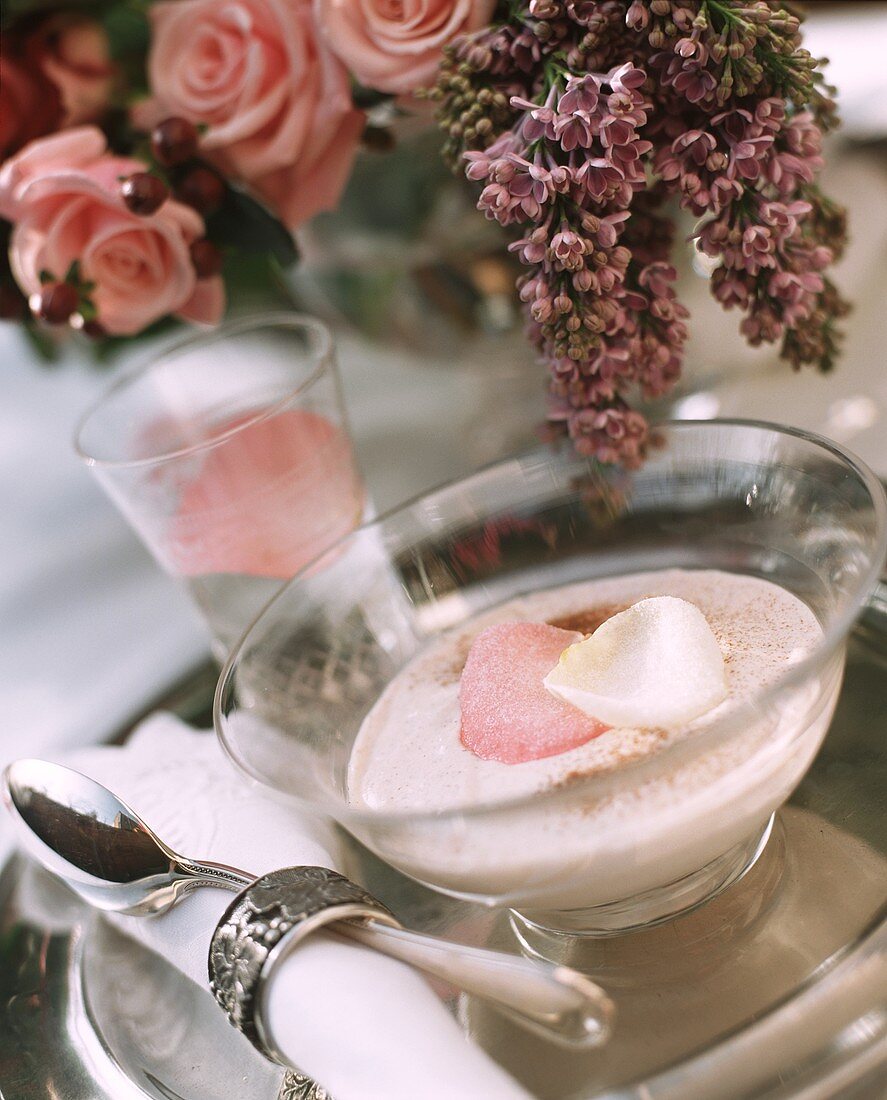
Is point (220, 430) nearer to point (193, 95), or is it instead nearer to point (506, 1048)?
point (193, 95)

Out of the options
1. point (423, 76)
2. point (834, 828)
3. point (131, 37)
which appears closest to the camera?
point (834, 828)

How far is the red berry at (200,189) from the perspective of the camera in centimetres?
70

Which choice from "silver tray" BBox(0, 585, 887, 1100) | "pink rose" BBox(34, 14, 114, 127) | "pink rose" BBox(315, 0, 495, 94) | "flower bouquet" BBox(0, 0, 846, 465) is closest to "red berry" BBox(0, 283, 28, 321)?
"flower bouquet" BBox(0, 0, 846, 465)

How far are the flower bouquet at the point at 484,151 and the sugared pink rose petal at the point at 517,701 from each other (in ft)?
0.37

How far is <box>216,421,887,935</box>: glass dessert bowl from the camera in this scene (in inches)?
16.1

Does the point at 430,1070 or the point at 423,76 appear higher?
the point at 423,76

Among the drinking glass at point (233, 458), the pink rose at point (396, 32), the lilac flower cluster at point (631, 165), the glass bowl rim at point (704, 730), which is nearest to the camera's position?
the glass bowl rim at point (704, 730)

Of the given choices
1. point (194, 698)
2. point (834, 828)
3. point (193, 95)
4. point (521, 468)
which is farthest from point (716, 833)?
point (193, 95)

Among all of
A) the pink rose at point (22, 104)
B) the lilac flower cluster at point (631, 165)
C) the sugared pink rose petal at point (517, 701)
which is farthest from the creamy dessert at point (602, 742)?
the pink rose at point (22, 104)

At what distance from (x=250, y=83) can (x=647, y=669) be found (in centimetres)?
45

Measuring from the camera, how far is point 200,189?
0.70 metres

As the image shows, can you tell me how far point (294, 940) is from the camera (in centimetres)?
42

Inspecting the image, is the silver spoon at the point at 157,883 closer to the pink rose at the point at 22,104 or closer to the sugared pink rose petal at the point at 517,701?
the sugared pink rose petal at the point at 517,701

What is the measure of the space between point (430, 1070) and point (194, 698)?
434 mm
